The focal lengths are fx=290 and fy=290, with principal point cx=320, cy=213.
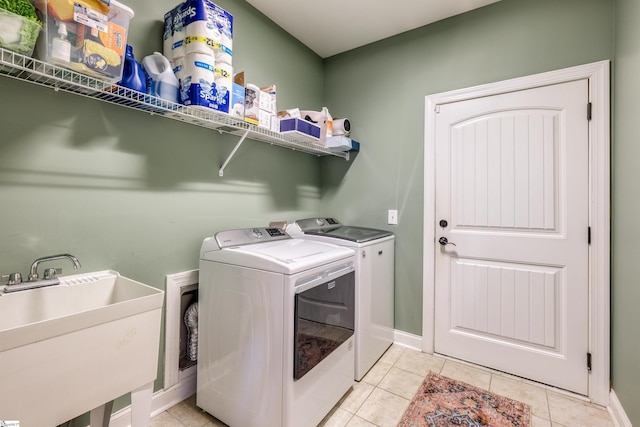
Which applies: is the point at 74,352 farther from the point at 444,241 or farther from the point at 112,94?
the point at 444,241

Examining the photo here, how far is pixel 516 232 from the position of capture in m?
2.02

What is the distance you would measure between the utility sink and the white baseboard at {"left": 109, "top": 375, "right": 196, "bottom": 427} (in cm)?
30

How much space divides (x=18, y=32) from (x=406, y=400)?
2425mm

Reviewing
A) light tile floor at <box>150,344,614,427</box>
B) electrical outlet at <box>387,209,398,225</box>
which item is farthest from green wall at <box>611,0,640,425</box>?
electrical outlet at <box>387,209,398,225</box>

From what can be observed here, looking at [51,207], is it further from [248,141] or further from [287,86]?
[287,86]

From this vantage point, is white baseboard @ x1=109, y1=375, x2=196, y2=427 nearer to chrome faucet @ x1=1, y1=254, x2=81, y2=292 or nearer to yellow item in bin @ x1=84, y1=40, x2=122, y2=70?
chrome faucet @ x1=1, y1=254, x2=81, y2=292

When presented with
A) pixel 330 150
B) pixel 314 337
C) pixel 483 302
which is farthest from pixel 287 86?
pixel 483 302

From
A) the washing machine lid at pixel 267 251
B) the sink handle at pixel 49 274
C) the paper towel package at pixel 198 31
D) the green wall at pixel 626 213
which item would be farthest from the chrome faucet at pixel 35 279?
the green wall at pixel 626 213

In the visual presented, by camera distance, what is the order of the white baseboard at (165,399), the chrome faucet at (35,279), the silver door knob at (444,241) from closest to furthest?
the chrome faucet at (35,279) → the white baseboard at (165,399) → the silver door knob at (444,241)

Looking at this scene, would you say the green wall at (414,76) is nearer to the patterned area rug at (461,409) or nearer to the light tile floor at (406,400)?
the light tile floor at (406,400)

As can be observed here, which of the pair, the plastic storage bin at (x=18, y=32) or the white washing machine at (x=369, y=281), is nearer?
the plastic storage bin at (x=18, y=32)

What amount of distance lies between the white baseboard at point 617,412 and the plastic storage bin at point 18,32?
118 inches

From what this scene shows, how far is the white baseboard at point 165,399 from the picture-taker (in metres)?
1.47

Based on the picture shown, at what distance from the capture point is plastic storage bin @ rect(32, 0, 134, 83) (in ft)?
3.19
